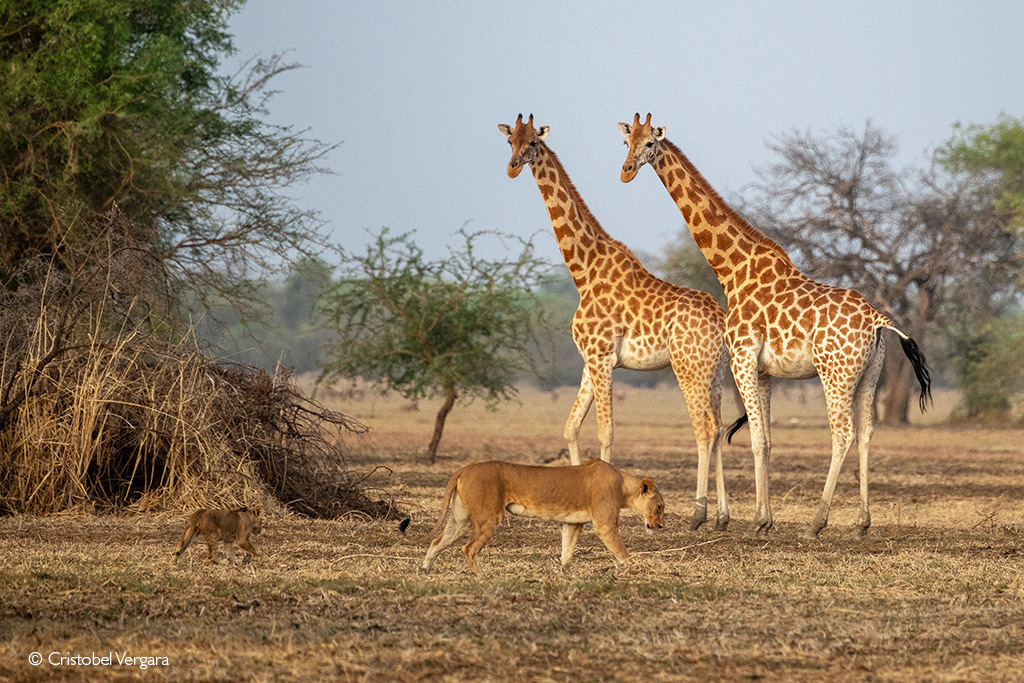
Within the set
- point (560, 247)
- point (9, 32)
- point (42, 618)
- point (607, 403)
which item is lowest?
point (42, 618)

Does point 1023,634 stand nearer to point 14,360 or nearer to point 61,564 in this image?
point 61,564

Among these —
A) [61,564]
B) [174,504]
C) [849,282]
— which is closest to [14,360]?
[174,504]

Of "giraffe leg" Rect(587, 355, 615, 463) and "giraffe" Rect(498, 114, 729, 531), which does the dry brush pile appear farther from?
"giraffe" Rect(498, 114, 729, 531)

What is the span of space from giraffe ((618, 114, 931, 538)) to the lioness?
2.93 meters

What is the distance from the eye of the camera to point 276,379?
13016 mm

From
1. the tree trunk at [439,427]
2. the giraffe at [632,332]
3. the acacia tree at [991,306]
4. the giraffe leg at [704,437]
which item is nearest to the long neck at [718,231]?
the giraffe at [632,332]

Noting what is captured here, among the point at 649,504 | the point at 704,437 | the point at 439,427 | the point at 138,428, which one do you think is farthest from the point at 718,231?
the point at 439,427

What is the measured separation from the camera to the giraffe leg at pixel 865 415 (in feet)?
34.6

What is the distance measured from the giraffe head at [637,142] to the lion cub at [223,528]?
5.24 metres

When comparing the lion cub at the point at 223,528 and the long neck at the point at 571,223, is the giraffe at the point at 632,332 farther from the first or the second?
the lion cub at the point at 223,528

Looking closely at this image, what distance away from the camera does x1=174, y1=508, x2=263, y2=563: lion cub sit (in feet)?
26.3

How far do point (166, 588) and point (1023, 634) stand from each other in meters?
4.88

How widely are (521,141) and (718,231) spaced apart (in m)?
2.21

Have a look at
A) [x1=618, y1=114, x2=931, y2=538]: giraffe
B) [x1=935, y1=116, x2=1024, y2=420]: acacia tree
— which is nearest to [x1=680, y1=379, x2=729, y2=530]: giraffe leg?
[x1=618, y1=114, x2=931, y2=538]: giraffe
